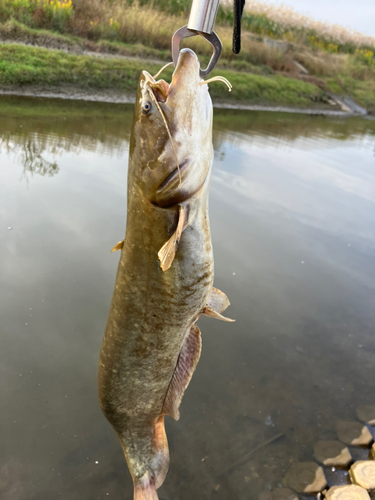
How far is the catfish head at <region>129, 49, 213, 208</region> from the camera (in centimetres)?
143

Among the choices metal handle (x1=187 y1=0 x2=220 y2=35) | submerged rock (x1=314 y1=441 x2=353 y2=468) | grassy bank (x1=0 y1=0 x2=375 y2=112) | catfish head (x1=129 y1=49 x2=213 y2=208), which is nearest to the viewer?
metal handle (x1=187 y1=0 x2=220 y2=35)

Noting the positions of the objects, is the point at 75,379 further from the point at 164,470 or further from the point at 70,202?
the point at 70,202

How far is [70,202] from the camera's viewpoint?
5668mm

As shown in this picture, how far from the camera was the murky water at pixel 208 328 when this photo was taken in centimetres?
282

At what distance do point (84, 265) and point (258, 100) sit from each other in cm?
1509

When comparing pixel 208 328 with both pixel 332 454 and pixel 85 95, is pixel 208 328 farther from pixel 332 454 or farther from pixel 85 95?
pixel 85 95

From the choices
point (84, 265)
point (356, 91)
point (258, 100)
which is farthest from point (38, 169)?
point (356, 91)

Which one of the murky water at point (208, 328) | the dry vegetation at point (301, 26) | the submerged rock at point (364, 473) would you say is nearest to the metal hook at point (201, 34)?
the murky water at point (208, 328)

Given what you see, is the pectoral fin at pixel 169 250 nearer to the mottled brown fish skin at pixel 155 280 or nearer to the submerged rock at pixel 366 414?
the mottled brown fish skin at pixel 155 280

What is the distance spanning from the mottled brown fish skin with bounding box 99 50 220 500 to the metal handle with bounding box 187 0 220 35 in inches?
5.2

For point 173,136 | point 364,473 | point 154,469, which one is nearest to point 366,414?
point 364,473

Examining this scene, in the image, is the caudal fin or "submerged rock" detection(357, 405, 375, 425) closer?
the caudal fin

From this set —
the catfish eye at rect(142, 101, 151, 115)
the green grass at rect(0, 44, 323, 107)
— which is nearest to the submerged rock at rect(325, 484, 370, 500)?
the catfish eye at rect(142, 101, 151, 115)

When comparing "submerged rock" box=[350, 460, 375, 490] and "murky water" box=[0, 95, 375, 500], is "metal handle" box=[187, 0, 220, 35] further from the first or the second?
"submerged rock" box=[350, 460, 375, 490]
